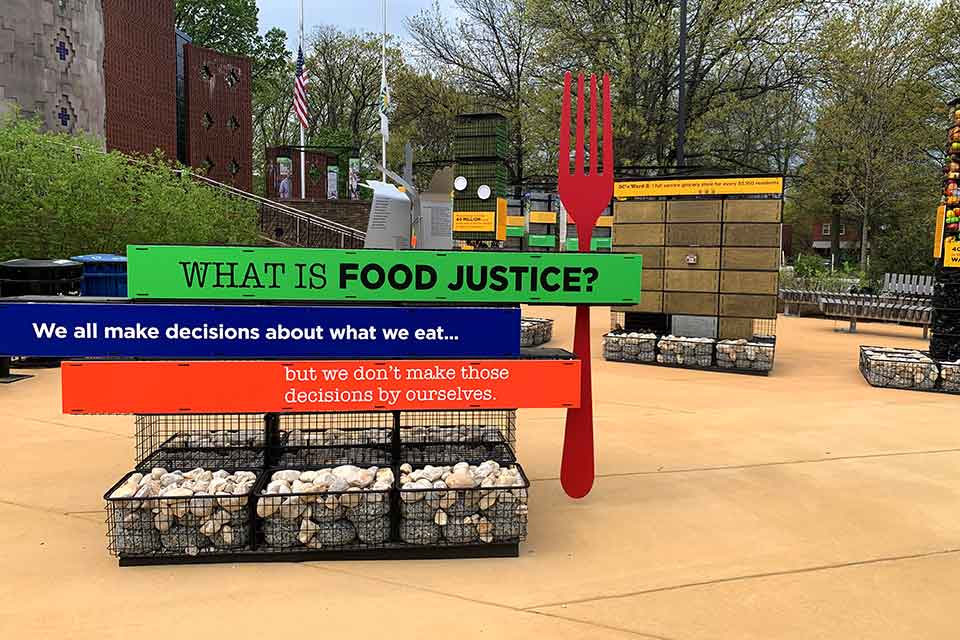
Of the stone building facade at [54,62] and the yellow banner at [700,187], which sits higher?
the stone building facade at [54,62]

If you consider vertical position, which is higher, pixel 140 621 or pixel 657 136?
pixel 657 136

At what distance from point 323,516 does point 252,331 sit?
4.46 ft

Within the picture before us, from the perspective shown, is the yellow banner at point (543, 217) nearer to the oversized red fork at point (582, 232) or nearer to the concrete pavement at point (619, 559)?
the concrete pavement at point (619, 559)

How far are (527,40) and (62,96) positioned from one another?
76.1 ft

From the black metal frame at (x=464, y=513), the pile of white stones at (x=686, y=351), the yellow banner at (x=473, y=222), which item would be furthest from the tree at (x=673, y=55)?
the black metal frame at (x=464, y=513)

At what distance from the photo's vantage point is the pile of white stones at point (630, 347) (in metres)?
14.4

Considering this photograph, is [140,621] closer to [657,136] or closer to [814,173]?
[657,136]

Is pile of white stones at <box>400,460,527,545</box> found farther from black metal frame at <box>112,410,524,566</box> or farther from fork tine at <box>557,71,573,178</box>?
fork tine at <box>557,71,573,178</box>

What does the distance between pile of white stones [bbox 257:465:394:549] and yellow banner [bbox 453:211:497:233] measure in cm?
1349

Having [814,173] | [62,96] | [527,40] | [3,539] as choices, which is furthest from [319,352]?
[814,173]

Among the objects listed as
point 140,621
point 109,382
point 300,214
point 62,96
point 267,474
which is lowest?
point 140,621

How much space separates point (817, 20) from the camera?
31.2 meters

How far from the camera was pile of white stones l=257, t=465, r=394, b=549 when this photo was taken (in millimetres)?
5160

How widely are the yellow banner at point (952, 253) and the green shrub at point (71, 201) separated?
13.3 m
